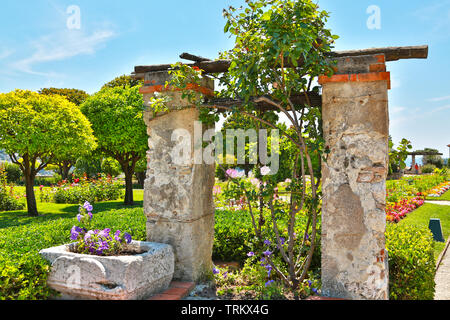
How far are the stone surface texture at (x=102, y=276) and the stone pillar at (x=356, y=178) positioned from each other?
5.96ft

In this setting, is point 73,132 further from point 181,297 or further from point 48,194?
point 181,297

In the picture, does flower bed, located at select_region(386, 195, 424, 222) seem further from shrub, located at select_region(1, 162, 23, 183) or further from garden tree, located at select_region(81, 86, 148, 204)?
shrub, located at select_region(1, 162, 23, 183)

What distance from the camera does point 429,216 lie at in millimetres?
10047

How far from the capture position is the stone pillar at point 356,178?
3211 mm

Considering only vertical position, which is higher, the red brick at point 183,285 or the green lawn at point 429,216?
the red brick at point 183,285

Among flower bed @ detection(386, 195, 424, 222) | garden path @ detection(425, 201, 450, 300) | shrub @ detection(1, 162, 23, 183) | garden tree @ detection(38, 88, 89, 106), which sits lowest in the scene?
garden path @ detection(425, 201, 450, 300)

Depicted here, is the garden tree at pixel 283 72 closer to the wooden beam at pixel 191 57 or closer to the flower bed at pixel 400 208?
the wooden beam at pixel 191 57

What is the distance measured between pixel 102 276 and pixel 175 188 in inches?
50.5

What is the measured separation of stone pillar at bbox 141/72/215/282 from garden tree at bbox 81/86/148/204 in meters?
8.51

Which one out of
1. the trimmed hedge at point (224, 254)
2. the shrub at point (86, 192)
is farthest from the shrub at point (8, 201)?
the trimmed hedge at point (224, 254)

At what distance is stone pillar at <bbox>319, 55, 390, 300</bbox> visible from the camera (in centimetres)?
321

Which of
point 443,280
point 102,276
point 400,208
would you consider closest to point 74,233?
point 102,276

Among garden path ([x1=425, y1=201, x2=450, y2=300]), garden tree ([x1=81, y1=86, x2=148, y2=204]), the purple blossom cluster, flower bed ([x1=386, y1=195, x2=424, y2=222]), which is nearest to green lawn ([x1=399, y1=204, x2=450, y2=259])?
flower bed ([x1=386, y1=195, x2=424, y2=222])
